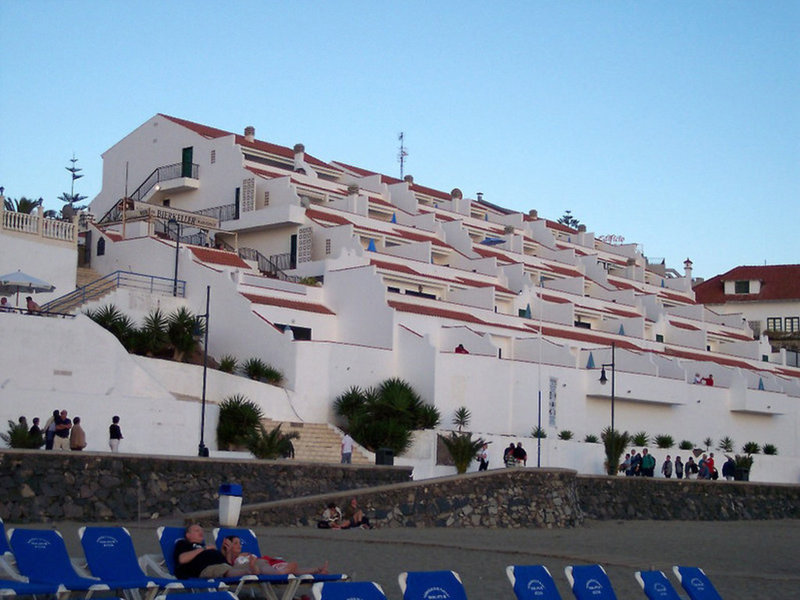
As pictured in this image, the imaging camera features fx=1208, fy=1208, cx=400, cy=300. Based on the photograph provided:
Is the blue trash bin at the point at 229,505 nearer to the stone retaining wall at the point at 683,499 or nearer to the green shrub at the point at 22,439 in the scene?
the green shrub at the point at 22,439

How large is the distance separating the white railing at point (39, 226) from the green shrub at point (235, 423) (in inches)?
416

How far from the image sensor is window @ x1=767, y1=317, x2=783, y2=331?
8368 centimetres

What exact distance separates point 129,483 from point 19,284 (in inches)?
490

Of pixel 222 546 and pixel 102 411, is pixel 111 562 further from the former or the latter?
pixel 102 411

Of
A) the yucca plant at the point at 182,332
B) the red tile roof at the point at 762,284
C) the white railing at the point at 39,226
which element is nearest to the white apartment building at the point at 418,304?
the yucca plant at the point at 182,332

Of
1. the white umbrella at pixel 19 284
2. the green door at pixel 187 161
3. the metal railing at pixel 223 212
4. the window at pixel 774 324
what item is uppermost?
the green door at pixel 187 161

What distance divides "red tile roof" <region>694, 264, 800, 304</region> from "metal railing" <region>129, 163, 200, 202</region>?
4258 cm

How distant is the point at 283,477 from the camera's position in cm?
2739

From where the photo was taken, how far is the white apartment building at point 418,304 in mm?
43281

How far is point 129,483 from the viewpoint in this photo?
2428 centimetres

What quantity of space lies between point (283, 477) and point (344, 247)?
2424 centimetres

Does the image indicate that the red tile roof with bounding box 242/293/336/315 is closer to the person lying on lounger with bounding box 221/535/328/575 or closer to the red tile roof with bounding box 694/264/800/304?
the person lying on lounger with bounding box 221/535/328/575

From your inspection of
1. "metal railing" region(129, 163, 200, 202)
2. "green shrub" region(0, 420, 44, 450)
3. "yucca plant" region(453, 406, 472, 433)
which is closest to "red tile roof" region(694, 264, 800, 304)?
"metal railing" region(129, 163, 200, 202)

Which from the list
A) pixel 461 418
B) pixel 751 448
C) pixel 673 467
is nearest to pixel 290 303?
pixel 461 418
